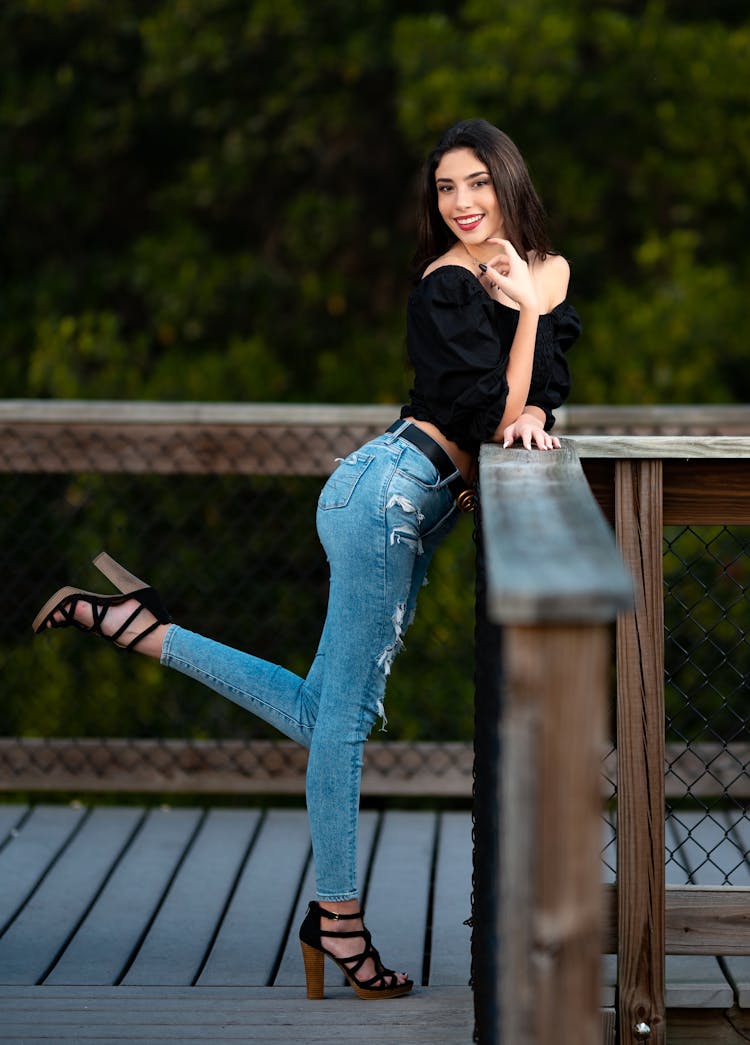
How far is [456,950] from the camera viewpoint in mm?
3340

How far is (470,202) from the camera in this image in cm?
275

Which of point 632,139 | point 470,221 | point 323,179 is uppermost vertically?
point 632,139

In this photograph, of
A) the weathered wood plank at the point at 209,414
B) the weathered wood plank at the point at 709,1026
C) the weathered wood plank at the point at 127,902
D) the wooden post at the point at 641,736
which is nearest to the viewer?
the wooden post at the point at 641,736

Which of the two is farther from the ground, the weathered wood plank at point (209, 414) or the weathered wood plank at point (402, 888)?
the weathered wood plank at point (209, 414)

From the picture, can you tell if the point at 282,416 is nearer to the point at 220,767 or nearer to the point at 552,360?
the point at 220,767

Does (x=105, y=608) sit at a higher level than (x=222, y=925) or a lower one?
higher

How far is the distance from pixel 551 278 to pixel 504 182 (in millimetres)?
199

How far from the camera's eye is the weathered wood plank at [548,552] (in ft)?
4.68

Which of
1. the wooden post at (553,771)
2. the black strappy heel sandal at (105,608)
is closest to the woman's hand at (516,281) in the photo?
the black strappy heel sandal at (105,608)

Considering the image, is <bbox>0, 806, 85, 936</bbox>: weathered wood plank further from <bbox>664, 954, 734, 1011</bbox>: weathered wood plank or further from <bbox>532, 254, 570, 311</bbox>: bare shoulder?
<bbox>532, 254, 570, 311</bbox>: bare shoulder

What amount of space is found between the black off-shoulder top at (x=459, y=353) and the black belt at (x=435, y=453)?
0.03 meters

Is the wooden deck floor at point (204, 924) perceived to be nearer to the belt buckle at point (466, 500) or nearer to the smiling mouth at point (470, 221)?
the belt buckle at point (466, 500)

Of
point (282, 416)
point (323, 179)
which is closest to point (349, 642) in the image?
point (282, 416)

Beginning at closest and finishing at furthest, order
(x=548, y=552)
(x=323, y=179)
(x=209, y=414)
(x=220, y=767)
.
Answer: (x=548, y=552) → (x=209, y=414) → (x=220, y=767) → (x=323, y=179)
